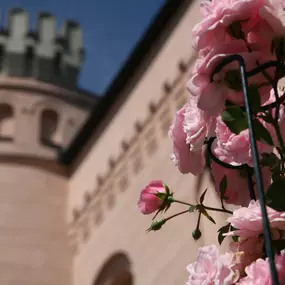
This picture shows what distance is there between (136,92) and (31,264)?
2.03 meters

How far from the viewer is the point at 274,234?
1.72 metres

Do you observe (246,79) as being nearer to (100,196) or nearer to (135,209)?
(135,209)

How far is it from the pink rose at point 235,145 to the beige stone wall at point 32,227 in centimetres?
647

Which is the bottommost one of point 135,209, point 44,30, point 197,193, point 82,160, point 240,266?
point 240,266

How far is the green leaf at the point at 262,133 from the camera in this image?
1706 millimetres

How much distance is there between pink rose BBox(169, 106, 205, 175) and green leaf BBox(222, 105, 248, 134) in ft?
0.76

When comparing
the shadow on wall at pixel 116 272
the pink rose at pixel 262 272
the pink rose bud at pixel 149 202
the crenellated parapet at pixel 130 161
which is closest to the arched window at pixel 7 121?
the crenellated parapet at pixel 130 161

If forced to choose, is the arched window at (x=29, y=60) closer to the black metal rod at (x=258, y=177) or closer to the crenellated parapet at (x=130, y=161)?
the crenellated parapet at (x=130, y=161)

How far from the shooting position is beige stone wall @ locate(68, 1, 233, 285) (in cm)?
600

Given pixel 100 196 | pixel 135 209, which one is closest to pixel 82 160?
pixel 100 196

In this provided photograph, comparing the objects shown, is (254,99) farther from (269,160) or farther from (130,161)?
(130,161)

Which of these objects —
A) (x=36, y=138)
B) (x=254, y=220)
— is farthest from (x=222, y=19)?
(x=36, y=138)

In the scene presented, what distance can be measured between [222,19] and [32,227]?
6.85 meters

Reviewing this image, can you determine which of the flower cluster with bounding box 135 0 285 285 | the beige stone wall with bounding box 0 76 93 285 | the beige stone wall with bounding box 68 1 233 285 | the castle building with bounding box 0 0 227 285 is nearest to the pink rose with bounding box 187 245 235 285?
the flower cluster with bounding box 135 0 285 285
